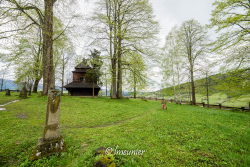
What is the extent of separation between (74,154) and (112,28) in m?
15.8

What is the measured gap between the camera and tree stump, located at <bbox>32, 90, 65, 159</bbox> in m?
2.91

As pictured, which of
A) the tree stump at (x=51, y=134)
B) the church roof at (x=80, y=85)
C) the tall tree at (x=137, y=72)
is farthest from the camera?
the church roof at (x=80, y=85)

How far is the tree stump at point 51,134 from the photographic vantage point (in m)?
2.91

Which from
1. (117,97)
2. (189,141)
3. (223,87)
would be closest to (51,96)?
(189,141)

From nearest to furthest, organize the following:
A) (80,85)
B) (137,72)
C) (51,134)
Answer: (51,134) → (137,72) → (80,85)

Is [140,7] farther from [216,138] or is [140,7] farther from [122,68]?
[216,138]

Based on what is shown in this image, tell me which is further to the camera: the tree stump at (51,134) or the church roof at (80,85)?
the church roof at (80,85)

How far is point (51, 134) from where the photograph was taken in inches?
128

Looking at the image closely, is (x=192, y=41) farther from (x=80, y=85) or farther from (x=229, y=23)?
(x=80, y=85)

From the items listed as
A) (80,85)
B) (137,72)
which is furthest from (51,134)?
(80,85)

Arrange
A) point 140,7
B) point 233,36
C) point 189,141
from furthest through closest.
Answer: point 140,7, point 233,36, point 189,141

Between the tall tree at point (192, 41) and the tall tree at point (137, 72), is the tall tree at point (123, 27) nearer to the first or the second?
the tall tree at point (137, 72)

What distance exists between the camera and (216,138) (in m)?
3.87

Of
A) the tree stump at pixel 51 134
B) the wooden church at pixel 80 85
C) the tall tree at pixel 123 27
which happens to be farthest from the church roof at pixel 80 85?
the tree stump at pixel 51 134
